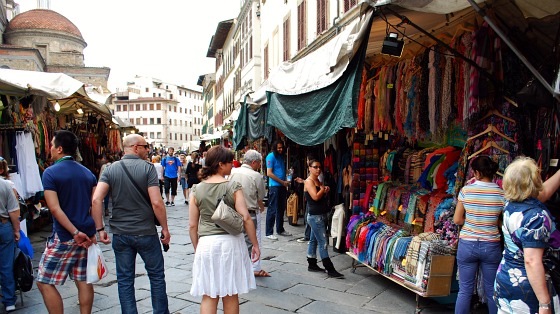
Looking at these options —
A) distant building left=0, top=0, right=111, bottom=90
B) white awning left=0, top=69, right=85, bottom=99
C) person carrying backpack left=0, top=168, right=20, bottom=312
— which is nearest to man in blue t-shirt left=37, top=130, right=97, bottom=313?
person carrying backpack left=0, top=168, right=20, bottom=312

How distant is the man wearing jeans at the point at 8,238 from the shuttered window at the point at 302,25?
1033 centimetres

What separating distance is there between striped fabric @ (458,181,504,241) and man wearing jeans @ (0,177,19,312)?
4132mm

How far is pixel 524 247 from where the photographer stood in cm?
Result: 262

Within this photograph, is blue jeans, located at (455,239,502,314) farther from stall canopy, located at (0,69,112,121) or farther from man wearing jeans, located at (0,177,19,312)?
stall canopy, located at (0,69,112,121)

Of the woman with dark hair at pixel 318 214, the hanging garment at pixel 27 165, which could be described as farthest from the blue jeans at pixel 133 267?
the hanging garment at pixel 27 165

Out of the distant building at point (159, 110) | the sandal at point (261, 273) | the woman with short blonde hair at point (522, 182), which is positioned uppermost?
the distant building at point (159, 110)

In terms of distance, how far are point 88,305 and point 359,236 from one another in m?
3.27

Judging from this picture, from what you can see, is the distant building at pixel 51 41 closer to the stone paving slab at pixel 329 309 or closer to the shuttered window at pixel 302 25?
the shuttered window at pixel 302 25

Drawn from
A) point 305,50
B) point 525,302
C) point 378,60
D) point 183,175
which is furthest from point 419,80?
point 183,175

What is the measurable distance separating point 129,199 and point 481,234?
2.90 m

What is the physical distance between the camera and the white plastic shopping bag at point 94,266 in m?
3.70

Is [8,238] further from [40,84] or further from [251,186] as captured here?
[40,84]

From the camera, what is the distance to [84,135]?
1181 cm

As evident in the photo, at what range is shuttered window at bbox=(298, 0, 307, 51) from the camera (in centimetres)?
1327
